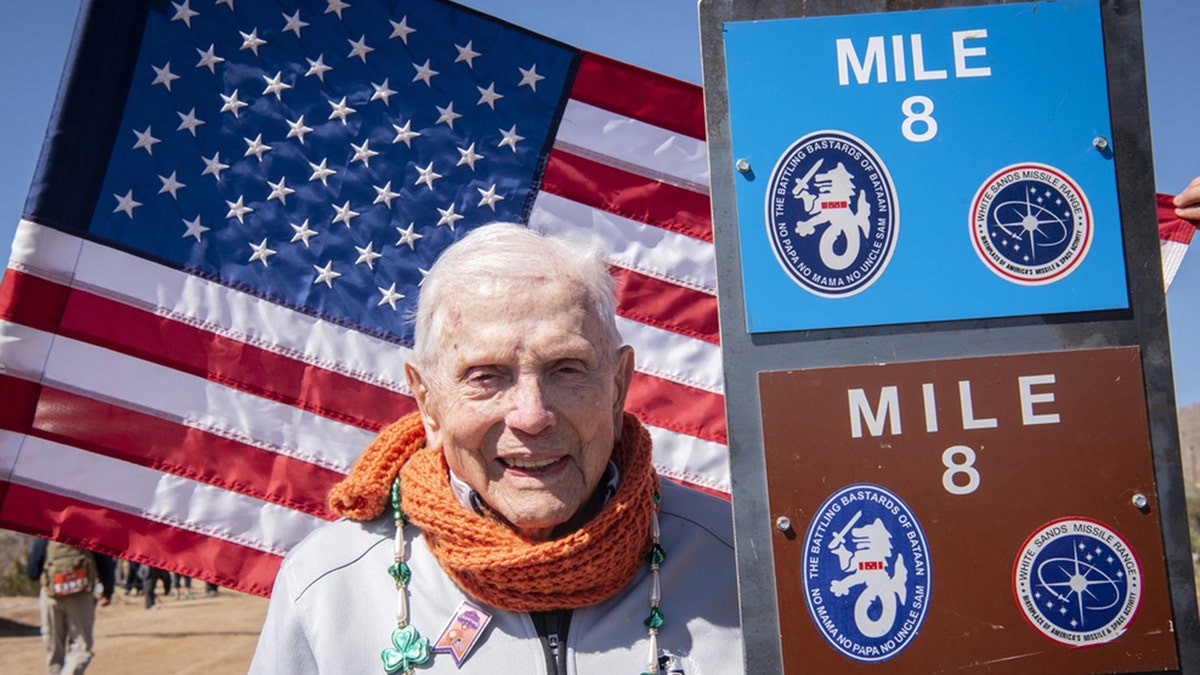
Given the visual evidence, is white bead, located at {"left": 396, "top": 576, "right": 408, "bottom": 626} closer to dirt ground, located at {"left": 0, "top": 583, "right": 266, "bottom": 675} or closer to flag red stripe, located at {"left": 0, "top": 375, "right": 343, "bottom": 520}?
flag red stripe, located at {"left": 0, "top": 375, "right": 343, "bottom": 520}

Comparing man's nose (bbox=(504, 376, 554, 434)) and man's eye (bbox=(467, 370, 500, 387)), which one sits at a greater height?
man's eye (bbox=(467, 370, 500, 387))

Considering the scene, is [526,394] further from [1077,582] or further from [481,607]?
[1077,582]

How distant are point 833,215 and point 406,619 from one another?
1.25 metres

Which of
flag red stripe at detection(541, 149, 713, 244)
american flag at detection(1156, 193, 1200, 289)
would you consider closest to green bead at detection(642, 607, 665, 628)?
flag red stripe at detection(541, 149, 713, 244)

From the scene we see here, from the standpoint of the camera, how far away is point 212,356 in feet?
12.5

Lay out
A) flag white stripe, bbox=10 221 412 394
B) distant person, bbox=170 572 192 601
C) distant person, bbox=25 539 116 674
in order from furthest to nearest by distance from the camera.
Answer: distant person, bbox=170 572 192 601 < distant person, bbox=25 539 116 674 < flag white stripe, bbox=10 221 412 394

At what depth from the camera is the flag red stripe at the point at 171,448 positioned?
367cm

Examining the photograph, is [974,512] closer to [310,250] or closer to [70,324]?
[310,250]

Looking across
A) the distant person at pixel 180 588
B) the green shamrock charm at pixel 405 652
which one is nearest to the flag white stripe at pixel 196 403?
the green shamrock charm at pixel 405 652

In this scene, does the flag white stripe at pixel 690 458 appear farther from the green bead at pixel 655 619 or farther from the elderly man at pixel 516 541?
the green bead at pixel 655 619

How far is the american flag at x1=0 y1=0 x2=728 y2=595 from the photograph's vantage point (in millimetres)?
3654

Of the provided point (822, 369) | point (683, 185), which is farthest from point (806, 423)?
point (683, 185)

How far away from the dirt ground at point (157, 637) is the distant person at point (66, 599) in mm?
2462

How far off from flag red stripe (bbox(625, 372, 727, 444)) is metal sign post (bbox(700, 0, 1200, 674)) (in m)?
2.27
